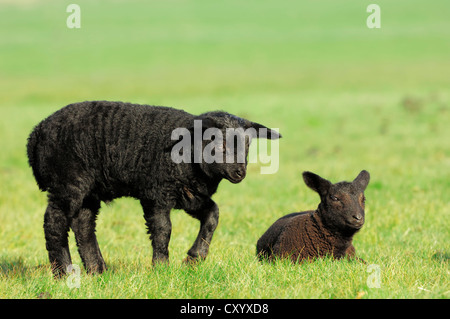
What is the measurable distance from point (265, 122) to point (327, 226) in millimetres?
16791

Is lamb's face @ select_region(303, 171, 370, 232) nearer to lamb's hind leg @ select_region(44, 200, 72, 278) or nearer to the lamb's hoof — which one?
the lamb's hoof

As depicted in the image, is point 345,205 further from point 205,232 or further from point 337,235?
point 205,232

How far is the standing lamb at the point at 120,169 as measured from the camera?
20.0 feet

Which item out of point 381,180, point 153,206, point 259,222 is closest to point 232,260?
point 153,206

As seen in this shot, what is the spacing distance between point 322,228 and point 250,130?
1.60 m

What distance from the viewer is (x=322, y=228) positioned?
22.4ft

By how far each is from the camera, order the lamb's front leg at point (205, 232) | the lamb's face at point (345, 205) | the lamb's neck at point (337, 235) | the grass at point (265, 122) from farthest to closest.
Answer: the lamb's neck at point (337, 235) < the lamb's face at point (345, 205) < the lamb's front leg at point (205, 232) < the grass at point (265, 122)

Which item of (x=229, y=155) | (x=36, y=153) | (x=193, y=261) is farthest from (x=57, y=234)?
(x=229, y=155)

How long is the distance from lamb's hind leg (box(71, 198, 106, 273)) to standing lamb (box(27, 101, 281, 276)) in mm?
11

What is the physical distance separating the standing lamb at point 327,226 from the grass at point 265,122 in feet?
1.42

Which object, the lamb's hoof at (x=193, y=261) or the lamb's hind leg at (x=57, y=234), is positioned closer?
the lamb's hoof at (x=193, y=261)

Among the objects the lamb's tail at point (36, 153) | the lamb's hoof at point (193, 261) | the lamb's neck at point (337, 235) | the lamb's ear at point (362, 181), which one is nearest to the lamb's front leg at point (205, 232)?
the lamb's hoof at point (193, 261)

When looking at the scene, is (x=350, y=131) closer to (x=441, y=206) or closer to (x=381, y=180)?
(x=381, y=180)

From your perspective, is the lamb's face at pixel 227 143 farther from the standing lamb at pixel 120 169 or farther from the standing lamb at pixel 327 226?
the standing lamb at pixel 327 226
